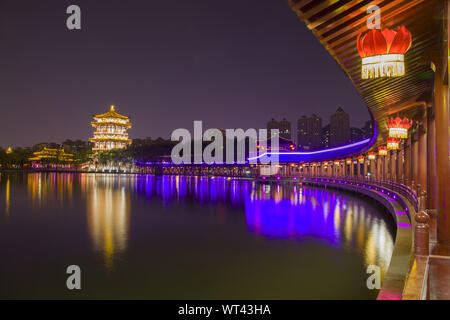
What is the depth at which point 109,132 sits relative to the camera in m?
105

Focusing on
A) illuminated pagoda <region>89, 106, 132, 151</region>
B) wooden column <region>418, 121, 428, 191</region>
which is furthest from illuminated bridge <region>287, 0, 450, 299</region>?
illuminated pagoda <region>89, 106, 132, 151</region>

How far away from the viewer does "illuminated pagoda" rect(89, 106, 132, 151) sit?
10356 centimetres

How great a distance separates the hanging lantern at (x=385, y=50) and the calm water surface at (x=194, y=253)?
4435 millimetres

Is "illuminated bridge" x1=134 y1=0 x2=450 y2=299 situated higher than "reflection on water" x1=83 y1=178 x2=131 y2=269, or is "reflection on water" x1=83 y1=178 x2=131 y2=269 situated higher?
"illuminated bridge" x1=134 y1=0 x2=450 y2=299

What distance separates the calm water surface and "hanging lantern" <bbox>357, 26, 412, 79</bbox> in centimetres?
443

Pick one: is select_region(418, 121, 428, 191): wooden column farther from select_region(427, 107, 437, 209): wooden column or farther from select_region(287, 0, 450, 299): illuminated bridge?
select_region(287, 0, 450, 299): illuminated bridge

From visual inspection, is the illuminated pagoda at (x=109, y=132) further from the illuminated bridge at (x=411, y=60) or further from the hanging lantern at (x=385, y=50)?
the hanging lantern at (x=385, y=50)

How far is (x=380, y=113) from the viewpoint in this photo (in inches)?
539

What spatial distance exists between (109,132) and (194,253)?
101 meters

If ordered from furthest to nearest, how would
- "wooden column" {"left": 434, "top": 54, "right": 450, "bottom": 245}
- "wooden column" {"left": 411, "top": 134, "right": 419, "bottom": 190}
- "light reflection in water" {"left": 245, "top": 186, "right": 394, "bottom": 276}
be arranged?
"wooden column" {"left": 411, "top": 134, "right": 419, "bottom": 190}
"light reflection in water" {"left": 245, "top": 186, "right": 394, "bottom": 276}
"wooden column" {"left": 434, "top": 54, "right": 450, "bottom": 245}

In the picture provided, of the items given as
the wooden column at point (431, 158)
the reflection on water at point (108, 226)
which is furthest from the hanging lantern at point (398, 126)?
the reflection on water at point (108, 226)

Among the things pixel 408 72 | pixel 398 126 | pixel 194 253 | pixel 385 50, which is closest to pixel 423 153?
pixel 398 126

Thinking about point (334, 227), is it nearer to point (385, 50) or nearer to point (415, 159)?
point (415, 159)
